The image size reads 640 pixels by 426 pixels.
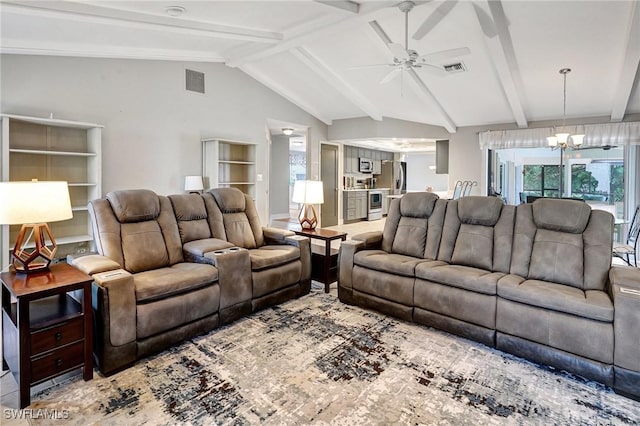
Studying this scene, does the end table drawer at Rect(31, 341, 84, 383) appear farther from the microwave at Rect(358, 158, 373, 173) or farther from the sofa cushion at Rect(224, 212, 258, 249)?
the microwave at Rect(358, 158, 373, 173)

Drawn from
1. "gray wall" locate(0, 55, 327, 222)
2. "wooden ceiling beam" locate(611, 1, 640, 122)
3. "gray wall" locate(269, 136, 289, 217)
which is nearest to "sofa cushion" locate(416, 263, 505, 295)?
"wooden ceiling beam" locate(611, 1, 640, 122)

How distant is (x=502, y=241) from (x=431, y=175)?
10.5 metres

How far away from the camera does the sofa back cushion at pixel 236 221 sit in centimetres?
385

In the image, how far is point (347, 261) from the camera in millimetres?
3646

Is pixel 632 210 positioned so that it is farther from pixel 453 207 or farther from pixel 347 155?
pixel 347 155

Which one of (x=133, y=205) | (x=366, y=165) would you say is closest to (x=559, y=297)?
(x=133, y=205)

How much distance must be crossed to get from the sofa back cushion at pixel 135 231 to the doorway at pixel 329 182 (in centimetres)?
562

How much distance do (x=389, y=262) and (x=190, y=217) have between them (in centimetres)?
199

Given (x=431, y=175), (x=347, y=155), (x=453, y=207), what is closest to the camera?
(x=453, y=207)

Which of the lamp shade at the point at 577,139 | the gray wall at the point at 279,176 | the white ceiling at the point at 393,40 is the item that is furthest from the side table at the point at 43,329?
the gray wall at the point at 279,176

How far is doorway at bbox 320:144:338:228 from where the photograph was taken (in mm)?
8758

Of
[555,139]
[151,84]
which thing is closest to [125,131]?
[151,84]

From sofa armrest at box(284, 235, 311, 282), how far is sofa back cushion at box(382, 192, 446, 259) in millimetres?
820

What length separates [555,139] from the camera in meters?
5.30
